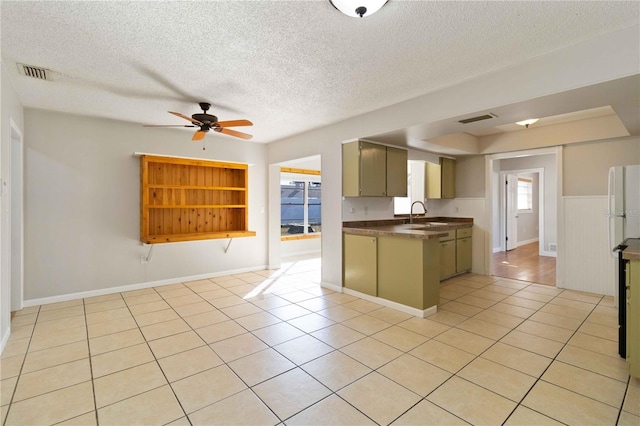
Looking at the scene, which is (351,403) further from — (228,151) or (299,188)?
(299,188)

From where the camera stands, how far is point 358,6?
1.85 metres

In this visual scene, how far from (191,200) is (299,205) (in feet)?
10.5

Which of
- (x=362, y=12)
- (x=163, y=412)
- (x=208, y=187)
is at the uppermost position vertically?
(x=362, y=12)

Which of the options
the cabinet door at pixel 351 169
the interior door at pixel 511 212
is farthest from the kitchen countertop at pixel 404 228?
the interior door at pixel 511 212

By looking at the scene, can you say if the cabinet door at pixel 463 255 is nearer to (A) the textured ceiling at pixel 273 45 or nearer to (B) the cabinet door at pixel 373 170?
(B) the cabinet door at pixel 373 170

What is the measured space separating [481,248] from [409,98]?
345 centimetres

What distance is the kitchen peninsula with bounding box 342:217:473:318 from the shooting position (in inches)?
135

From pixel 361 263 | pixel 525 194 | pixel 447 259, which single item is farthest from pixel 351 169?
pixel 525 194

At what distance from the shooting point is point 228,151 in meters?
5.51

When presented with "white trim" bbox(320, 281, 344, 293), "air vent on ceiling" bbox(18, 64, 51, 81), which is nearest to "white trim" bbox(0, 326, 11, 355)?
"air vent on ceiling" bbox(18, 64, 51, 81)

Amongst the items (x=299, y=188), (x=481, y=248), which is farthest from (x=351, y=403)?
(x=299, y=188)

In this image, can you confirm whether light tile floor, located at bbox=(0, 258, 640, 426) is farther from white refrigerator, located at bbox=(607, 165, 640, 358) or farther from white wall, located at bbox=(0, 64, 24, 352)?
white refrigerator, located at bbox=(607, 165, 640, 358)

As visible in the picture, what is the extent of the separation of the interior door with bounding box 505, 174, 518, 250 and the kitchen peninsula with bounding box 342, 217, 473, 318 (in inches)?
198

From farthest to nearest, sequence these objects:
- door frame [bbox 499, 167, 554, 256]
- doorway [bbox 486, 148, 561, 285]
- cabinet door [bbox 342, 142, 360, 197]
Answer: door frame [bbox 499, 167, 554, 256] → doorway [bbox 486, 148, 561, 285] → cabinet door [bbox 342, 142, 360, 197]
